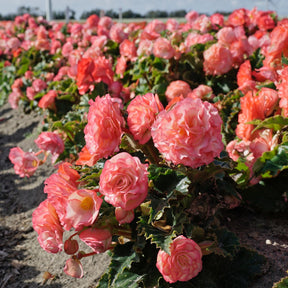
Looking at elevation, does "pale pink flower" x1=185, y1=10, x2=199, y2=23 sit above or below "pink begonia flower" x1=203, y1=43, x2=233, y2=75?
below

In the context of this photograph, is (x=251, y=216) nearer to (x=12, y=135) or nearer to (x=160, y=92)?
(x=160, y=92)

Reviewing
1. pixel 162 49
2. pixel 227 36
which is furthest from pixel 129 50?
pixel 227 36

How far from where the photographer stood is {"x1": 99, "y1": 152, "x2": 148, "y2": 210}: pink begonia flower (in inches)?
43.1

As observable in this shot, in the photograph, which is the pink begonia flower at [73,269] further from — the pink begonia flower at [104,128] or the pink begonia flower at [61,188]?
the pink begonia flower at [104,128]

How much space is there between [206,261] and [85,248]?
765mm

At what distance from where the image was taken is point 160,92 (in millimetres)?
2723

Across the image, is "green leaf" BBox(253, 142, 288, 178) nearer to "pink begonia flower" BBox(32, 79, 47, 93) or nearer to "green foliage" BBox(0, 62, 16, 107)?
"pink begonia flower" BBox(32, 79, 47, 93)

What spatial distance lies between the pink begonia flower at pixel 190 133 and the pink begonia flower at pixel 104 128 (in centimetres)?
16

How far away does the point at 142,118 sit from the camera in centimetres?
120

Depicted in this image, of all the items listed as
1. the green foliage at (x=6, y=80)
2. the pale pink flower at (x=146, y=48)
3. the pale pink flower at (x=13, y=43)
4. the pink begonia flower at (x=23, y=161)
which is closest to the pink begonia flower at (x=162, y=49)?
the pale pink flower at (x=146, y=48)

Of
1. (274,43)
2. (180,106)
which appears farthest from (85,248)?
(274,43)

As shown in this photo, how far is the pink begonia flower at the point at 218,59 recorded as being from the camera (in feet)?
8.04

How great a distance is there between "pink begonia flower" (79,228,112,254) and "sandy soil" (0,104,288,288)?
573 millimetres

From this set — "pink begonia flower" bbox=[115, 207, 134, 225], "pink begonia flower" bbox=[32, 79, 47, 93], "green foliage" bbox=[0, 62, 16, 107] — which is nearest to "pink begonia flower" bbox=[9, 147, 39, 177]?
"pink begonia flower" bbox=[115, 207, 134, 225]
